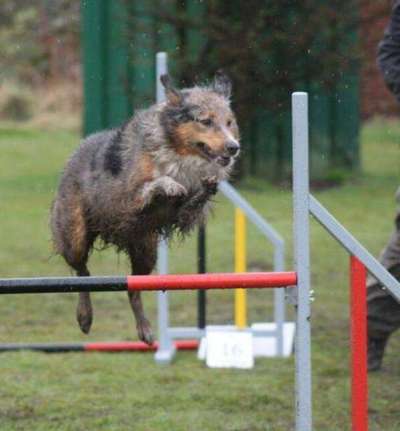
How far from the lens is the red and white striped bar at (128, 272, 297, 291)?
4062 millimetres

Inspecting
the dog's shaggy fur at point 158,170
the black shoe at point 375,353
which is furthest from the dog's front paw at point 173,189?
the black shoe at point 375,353

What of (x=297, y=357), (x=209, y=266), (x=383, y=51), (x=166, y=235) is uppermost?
(x=383, y=51)

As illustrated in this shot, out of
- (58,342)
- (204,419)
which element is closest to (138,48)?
(58,342)

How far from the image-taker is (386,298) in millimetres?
6562

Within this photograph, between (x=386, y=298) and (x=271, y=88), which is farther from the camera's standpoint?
(x=271, y=88)

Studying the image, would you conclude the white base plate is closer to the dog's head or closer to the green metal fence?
the dog's head

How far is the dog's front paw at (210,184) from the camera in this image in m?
4.21

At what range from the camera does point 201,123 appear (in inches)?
168

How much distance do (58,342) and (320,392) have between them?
200 centimetres

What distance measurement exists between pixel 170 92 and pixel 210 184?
38cm

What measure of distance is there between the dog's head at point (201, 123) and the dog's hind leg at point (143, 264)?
40 centimetres

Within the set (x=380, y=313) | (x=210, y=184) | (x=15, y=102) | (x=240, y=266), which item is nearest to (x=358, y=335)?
(x=210, y=184)

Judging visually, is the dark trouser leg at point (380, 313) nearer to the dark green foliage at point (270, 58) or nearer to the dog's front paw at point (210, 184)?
the dog's front paw at point (210, 184)

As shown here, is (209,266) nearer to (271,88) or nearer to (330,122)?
(271,88)
